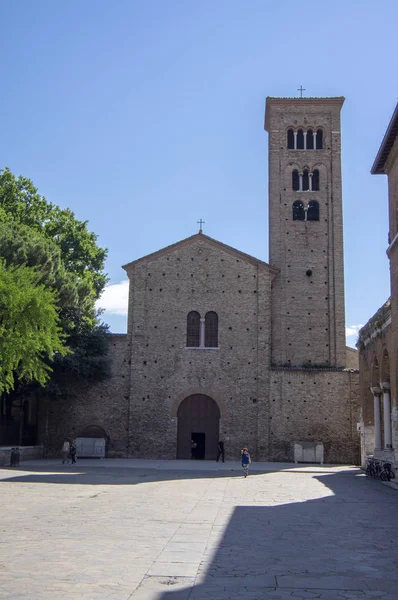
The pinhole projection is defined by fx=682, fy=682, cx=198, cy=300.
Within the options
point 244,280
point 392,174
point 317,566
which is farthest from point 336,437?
point 317,566

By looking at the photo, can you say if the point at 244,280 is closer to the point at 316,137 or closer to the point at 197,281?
the point at 197,281

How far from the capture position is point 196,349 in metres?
34.2

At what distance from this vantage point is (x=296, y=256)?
123 feet

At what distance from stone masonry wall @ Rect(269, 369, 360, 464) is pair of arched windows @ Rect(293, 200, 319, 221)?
9.25 metres

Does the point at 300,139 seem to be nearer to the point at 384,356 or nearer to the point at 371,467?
the point at 384,356

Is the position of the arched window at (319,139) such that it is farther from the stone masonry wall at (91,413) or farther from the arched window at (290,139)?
the stone masonry wall at (91,413)

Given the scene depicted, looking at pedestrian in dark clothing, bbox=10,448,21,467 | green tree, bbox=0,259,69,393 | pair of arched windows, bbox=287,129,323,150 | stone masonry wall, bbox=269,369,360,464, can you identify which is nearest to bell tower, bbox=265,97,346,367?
pair of arched windows, bbox=287,129,323,150

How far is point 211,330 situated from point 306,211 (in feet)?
30.2

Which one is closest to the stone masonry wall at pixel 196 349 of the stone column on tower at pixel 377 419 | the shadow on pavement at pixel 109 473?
the shadow on pavement at pixel 109 473

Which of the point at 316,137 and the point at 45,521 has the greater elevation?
the point at 316,137

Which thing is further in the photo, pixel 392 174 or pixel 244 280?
pixel 244 280

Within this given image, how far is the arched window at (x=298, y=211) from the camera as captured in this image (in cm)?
3822

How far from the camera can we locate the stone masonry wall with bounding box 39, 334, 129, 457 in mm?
33406

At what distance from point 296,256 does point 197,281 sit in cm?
610
